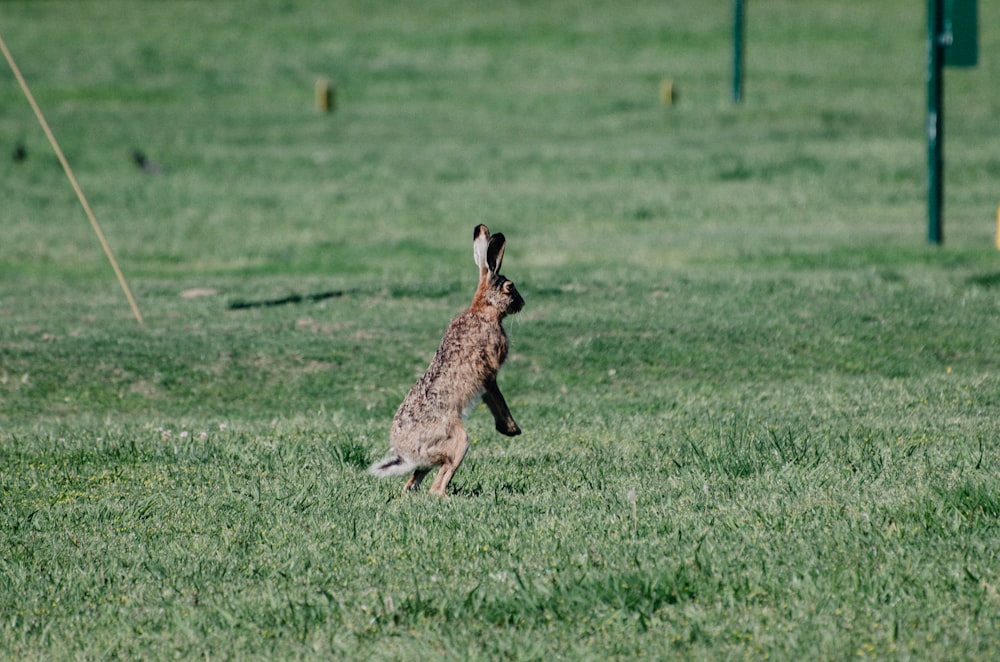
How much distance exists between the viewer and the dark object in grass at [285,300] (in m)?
14.0

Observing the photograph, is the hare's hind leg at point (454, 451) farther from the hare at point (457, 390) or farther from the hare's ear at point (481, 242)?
the hare's ear at point (481, 242)

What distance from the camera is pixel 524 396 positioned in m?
10.7

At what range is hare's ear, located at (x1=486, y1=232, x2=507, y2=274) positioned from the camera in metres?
6.98

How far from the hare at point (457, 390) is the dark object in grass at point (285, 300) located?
7038mm

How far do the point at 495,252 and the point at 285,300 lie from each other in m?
7.48

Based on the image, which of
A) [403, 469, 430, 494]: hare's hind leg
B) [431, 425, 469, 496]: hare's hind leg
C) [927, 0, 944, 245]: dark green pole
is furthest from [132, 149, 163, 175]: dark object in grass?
[431, 425, 469, 496]: hare's hind leg

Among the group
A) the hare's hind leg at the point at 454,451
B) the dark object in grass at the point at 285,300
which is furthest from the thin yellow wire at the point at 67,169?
the hare's hind leg at the point at 454,451

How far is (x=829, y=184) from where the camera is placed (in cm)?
2383

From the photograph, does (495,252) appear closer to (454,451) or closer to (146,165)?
(454,451)

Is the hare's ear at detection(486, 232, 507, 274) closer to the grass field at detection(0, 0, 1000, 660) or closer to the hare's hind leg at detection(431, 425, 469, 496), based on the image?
the hare's hind leg at detection(431, 425, 469, 496)

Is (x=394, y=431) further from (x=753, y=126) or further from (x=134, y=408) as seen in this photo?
(x=753, y=126)

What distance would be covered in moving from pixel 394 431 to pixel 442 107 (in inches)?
1109

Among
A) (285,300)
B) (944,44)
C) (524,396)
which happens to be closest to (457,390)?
(524,396)

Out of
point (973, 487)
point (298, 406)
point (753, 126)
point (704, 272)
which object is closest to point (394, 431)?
point (973, 487)
